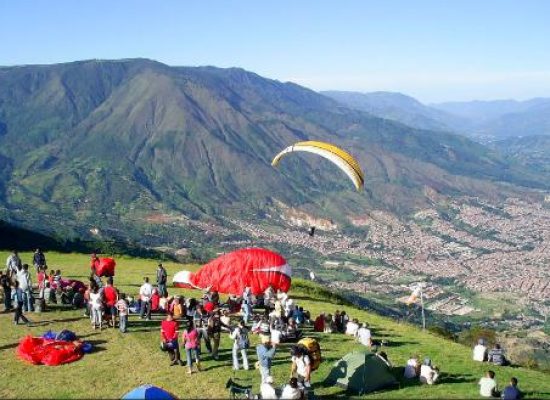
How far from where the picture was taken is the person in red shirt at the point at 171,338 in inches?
922

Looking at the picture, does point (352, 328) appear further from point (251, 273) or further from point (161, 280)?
point (161, 280)

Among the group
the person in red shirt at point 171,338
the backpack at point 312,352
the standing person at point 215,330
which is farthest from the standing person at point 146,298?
the backpack at point 312,352

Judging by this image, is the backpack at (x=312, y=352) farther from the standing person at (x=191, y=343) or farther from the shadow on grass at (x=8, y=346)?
the shadow on grass at (x=8, y=346)

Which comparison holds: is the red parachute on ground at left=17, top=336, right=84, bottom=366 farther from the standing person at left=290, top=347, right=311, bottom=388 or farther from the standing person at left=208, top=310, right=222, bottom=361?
the standing person at left=290, top=347, right=311, bottom=388

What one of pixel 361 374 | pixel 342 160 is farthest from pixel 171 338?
pixel 342 160

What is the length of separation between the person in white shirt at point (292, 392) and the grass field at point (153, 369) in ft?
8.79

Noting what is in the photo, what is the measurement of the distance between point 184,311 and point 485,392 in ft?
49.8

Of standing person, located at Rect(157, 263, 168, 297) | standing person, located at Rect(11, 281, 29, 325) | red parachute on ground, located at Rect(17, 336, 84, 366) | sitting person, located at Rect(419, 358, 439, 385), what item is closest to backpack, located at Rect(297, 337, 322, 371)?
sitting person, located at Rect(419, 358, 439, 385)

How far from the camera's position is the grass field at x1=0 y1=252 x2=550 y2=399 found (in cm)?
2177

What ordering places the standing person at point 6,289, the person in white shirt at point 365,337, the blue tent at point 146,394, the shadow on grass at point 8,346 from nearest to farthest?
the blue tent at point 146,394 → the shadow on grass at point 8,346 → the person in white shirt at point 365,337 → the standing person at point 6,289

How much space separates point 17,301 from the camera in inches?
1118

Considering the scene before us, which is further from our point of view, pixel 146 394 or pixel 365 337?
pixel 365 337

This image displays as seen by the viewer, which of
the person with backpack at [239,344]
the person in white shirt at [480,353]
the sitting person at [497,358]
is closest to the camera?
the person with backpack at [239,344]

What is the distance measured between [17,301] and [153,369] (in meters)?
9.05
